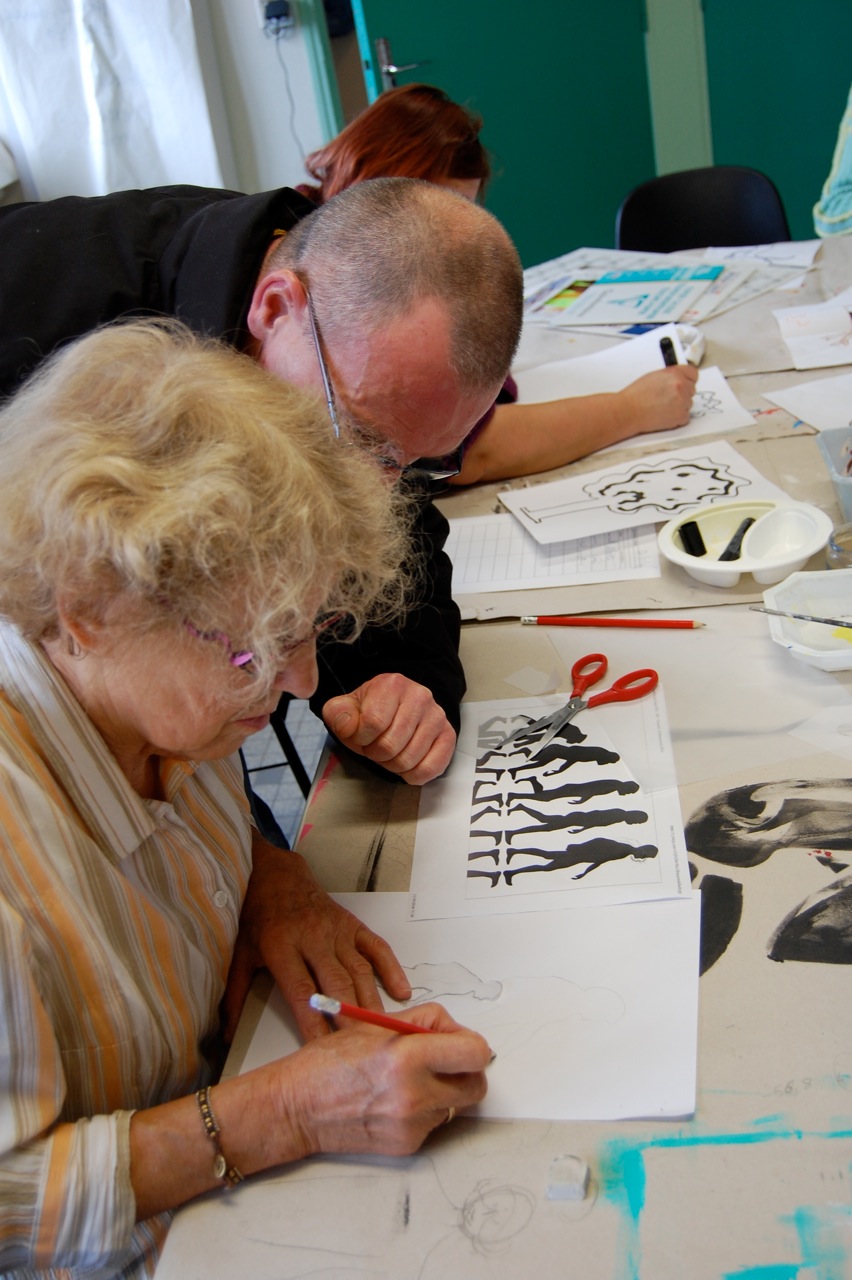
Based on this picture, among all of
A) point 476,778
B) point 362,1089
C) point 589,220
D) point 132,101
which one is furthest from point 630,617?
point 589,220

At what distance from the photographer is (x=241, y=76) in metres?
3.76

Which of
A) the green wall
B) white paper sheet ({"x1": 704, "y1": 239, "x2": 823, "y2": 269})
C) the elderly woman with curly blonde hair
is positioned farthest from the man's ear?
the green wall

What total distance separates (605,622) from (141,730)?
2.38ft

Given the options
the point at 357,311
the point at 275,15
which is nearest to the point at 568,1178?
the point at 357,311

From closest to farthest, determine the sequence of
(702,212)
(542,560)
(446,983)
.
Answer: (446,983), (542,560), (702,212)

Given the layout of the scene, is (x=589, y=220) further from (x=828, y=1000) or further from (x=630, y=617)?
(x=828, y=1000)

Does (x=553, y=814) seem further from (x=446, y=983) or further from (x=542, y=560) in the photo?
(x=542, y=560)

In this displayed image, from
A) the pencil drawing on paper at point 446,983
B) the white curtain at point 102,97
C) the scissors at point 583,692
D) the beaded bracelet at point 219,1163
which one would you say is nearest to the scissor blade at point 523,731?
the scissors at point 583,692

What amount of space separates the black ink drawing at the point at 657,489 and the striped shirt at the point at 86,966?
910 mm

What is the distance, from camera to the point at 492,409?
1884 mm

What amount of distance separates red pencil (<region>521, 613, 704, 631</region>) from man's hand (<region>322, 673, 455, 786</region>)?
27 centimetres

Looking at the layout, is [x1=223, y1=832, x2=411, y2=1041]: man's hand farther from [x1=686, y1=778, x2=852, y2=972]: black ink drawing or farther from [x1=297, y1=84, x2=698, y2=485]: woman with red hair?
[x1=297, y1=84, x2=698, y2=485]: woman with red hair

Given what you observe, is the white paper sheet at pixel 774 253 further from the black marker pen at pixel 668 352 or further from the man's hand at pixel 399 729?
the man's hand at pixel 399 729

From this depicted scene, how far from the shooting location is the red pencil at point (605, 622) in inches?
52.7
